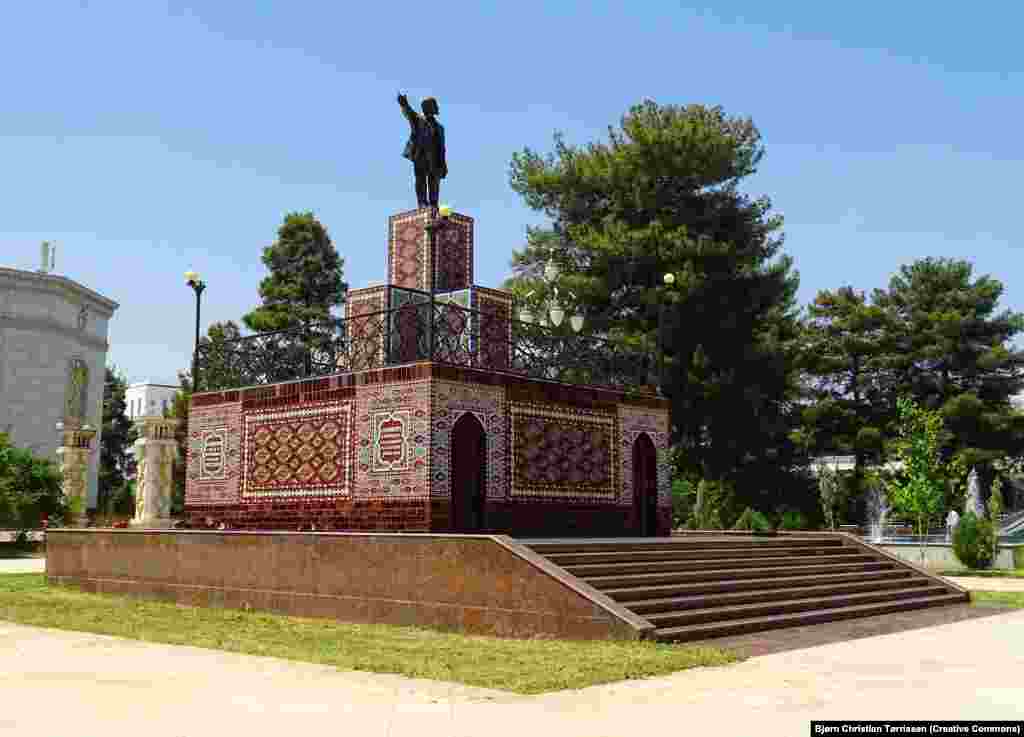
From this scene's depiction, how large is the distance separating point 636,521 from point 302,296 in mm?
25964

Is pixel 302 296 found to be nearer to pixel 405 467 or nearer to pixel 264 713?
pixel 405 467

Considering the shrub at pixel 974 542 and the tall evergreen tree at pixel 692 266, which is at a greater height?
the tall evergreen tree at pixel 692 266

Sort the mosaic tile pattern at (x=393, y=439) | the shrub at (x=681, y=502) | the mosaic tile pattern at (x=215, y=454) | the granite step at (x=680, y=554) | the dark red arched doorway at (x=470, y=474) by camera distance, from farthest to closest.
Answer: the shrub at (x=681, y=502)
the mosaic tile pattern at (x=215, y=454)
the dark red arched doorway at (x=470, y=474)
the mosaic tile pattern at (x=393, y=439)
the granite step at (x=680, y=554)

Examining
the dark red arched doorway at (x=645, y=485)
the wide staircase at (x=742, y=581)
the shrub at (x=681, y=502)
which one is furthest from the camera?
the shrub at (x=681, y=502)

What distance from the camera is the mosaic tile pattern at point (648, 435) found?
18469mm

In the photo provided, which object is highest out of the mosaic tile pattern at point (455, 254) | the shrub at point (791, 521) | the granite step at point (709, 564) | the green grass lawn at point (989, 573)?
the mosaic tile pattern at point (455, 254)

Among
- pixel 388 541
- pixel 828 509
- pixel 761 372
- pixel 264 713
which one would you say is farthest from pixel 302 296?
pixel 264 713

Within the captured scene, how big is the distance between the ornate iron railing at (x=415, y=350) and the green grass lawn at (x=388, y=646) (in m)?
4.49

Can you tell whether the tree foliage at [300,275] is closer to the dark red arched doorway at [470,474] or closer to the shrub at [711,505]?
the shrub at [711,505]

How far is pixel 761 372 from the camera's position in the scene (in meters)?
36.5

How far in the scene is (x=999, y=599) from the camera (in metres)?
17.8

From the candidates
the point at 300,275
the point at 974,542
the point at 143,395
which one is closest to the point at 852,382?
the point at 974,542

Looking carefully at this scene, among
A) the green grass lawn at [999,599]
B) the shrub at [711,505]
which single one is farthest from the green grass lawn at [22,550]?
the green grass lawn at [999,599]

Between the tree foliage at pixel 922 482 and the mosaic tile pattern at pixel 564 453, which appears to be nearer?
the mosaic tile pattern at pixel 564 453
